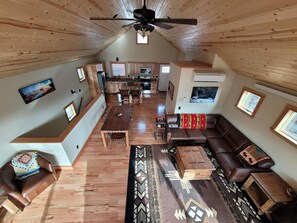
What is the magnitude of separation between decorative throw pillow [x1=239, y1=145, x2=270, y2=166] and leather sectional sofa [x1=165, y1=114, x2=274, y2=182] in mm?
66

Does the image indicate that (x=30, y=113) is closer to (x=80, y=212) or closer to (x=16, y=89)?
(x=16, y=89)

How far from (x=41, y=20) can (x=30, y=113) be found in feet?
8.43

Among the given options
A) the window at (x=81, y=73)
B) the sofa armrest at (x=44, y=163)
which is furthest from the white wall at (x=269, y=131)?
the window at (x=81, y=73)

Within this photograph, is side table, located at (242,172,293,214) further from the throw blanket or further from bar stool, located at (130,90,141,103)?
bar stool, located at (130,90,141,103)

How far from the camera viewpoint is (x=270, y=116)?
2768 millimetres

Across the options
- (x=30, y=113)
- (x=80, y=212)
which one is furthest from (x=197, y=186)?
(x=30, y=113)

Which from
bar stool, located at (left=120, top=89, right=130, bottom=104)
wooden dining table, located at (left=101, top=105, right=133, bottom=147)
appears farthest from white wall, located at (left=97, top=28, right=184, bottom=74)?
wooden dining table, located at (left=101, top=105, right=133, bottom=147)

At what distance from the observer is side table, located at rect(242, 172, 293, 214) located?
217 cm

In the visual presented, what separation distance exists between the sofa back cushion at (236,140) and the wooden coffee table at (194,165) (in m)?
1.00

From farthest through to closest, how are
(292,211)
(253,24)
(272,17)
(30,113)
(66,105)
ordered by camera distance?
1. (66,105)
2. (30,113)
3. (292,211)
4. (253,24)
5. (272,17)

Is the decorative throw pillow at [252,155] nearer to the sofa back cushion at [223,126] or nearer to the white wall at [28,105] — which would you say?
the sofa back cushion at [223,126]

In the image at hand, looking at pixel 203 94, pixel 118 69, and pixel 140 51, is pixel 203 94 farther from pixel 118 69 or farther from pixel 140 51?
pixel 118 69

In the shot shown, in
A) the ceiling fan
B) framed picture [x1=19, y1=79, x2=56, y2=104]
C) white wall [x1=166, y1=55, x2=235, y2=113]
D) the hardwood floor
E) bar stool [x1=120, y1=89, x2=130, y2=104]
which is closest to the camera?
the ceiling fan

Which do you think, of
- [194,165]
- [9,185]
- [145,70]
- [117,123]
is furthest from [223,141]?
[145,70]
